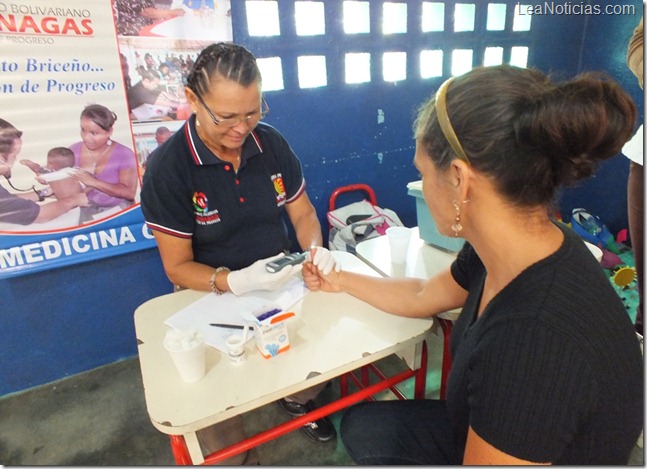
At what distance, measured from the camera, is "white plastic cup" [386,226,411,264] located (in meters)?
1.47

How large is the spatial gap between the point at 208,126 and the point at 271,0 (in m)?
1.07

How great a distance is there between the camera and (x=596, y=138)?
0.70m

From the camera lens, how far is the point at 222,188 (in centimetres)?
141

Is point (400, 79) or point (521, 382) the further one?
point (400, 79)

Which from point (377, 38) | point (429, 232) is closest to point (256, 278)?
point (429, 232)

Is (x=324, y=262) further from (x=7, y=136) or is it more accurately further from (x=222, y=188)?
(x=7, y=136)

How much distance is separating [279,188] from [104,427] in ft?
4.38

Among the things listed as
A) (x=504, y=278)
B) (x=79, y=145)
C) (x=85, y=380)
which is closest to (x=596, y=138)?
(x=504, y=278)

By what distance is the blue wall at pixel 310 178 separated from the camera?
2004mm

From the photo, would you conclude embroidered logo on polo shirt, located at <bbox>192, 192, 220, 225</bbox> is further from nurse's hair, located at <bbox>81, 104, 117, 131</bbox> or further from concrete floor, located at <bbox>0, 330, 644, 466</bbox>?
concrete floor, located at <bbox>0, 330, 644, 466</bbox>

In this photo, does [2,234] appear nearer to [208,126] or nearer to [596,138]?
[208,126]

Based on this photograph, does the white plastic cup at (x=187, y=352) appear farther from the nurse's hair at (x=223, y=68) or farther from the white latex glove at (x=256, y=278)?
the nurse's hair at (x=223, y=68)

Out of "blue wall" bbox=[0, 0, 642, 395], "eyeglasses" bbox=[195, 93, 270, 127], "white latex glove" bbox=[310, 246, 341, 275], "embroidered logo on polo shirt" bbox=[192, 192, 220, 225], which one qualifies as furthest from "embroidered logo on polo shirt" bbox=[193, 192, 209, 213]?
"blue wall" bbox=[0, 0, 642, 395]

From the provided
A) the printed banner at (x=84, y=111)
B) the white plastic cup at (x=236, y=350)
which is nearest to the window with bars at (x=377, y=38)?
the printed banner at (x=84, y=111)
